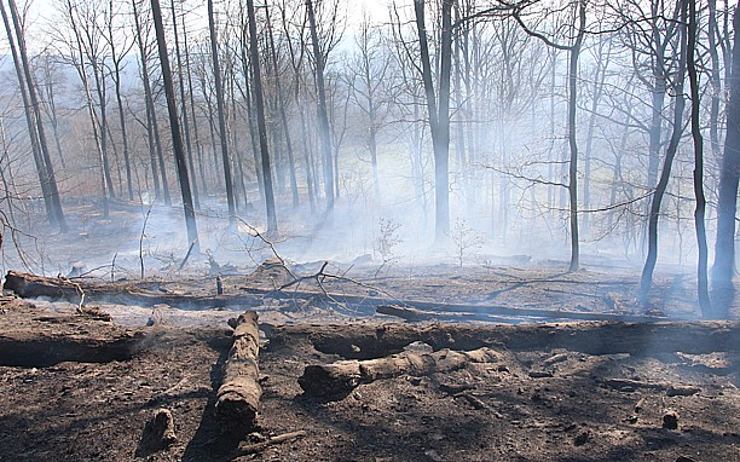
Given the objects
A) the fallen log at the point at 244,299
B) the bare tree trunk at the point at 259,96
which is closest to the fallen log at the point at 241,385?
the fallen log at the point at 244,299

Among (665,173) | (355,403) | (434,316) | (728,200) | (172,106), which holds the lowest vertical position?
(434,316)

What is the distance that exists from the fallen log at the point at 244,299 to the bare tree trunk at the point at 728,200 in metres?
3.13

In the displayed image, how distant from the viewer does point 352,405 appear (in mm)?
3787

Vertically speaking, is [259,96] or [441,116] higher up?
[259,96]

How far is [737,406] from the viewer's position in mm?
3852

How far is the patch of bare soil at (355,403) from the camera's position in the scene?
10.5ft

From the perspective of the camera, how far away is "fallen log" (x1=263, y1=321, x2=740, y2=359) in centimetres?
488

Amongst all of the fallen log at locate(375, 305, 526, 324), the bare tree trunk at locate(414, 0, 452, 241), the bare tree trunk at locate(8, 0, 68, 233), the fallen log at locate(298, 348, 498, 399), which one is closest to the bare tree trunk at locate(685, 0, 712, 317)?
the fallen log at locate(375, 305, 526, 324)

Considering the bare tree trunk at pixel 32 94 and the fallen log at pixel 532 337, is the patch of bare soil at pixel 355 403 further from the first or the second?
the bare tree trunk at pixel 32 94

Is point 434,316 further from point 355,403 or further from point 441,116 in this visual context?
point 441,116

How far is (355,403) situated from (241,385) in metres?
0.85

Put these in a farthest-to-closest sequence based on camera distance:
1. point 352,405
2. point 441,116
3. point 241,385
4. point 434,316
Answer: point 441,116, point 434,316, point 352,405, point 241,385

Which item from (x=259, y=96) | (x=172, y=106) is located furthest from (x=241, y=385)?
(x=259, y=96)

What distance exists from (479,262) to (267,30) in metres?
19.6
